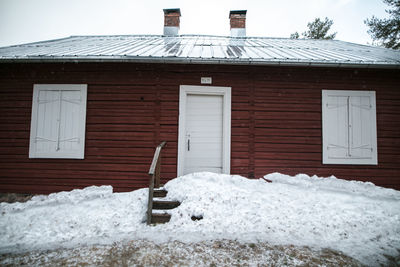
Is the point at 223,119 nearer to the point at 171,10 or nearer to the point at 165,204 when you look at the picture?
the point at 165,204

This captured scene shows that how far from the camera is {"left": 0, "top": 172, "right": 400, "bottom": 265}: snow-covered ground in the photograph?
2.82 metres

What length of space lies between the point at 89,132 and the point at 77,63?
1.80 meters

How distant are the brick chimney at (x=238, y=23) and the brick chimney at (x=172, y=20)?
2.32 m

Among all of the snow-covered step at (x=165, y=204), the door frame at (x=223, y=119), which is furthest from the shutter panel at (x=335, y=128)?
the snow-covered step at (x=165, y=204)

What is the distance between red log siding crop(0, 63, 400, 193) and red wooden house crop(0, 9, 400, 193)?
0.03 m

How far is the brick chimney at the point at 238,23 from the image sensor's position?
8.51 metres

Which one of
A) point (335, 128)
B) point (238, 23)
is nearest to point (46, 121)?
point (335, 128)

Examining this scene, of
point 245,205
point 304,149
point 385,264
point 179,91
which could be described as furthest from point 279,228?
point 179,91

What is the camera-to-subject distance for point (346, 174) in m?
4.91

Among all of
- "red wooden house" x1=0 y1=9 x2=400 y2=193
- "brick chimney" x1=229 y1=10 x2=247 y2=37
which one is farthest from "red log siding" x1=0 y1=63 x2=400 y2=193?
"brick chimney" x1=229 y1=10 x2=247 y2=37

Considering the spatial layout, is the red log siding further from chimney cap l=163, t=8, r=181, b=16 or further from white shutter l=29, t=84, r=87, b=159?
chimney cap l=163, t=8, r=181, b=16

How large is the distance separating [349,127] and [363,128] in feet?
1.16

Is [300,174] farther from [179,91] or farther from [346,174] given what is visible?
[179,91]

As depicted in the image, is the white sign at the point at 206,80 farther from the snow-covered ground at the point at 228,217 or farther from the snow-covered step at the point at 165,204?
the snow-covered step at the point at 165,204
